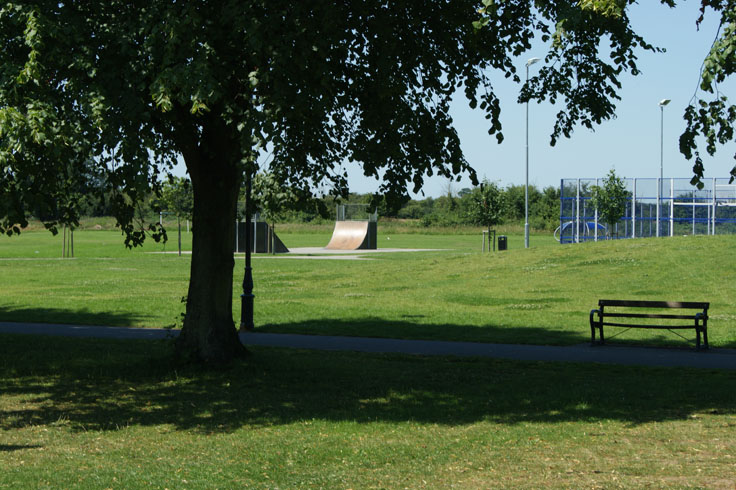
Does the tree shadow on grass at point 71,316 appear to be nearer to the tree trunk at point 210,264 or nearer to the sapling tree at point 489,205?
the tree trunk at point 210,264

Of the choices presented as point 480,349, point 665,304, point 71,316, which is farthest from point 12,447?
point 71,316

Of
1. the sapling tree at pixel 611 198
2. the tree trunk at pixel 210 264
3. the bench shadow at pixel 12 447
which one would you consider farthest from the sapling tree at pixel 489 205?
the bench shadow at pixel 12 447

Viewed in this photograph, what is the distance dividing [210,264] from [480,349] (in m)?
4.75

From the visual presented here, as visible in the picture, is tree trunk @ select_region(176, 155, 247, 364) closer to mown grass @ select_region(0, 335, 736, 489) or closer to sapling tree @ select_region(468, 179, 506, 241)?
mown grass @ select_region(0, 335, 736, 489)

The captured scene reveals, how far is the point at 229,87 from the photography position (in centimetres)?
1016

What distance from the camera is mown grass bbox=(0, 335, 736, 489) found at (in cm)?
646

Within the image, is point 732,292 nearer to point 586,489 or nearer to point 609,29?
point 609,29

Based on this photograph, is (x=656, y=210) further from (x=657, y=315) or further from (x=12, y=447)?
(x=12, y=447)

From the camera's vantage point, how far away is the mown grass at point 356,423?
21.2 ft

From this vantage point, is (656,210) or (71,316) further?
(656,210)

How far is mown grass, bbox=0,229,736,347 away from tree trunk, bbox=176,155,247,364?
13.4 feet

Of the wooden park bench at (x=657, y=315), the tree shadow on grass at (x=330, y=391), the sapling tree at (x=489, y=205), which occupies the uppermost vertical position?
the sapling tree at (x=489, y=205)

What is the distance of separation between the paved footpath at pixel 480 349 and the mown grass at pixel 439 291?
0.83 meters

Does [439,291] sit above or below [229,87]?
below
